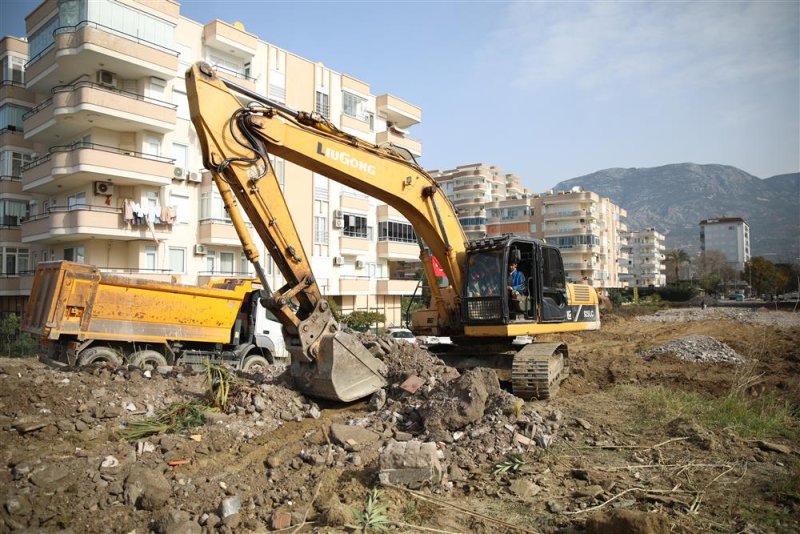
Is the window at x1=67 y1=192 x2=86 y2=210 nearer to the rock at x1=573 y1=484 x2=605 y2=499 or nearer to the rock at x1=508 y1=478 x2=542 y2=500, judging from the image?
the rock at x1=508 y1=478 x2=542 y2=500

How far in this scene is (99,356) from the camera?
11.7m

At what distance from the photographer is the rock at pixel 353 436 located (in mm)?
6625

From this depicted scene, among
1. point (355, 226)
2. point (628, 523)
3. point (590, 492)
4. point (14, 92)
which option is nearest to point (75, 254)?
point (14, 92)

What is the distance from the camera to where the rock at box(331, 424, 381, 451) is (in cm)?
662

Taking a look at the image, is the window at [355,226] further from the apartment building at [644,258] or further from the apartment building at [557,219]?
the apartment building at [644,258]

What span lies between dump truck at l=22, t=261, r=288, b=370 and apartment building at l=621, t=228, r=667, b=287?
116648 mm

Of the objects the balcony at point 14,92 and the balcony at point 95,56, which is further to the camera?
the balcony at point 14,92

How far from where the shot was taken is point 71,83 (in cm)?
2500

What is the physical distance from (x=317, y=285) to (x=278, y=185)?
5.60 ft

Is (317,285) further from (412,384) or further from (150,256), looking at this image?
(150,256)

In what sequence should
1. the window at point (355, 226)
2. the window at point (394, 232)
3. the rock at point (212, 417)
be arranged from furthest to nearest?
the window at point (394, 232) → the window at point (355, 226) → the rock at point (212, 417)

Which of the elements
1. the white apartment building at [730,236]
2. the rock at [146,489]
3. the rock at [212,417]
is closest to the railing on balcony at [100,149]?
the rock at [212,417]

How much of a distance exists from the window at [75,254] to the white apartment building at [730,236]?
583 ft

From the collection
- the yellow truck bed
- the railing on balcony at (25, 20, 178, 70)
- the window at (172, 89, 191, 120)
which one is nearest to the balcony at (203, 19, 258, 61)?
the railing on balcony at (25, 20, 178, 70)
